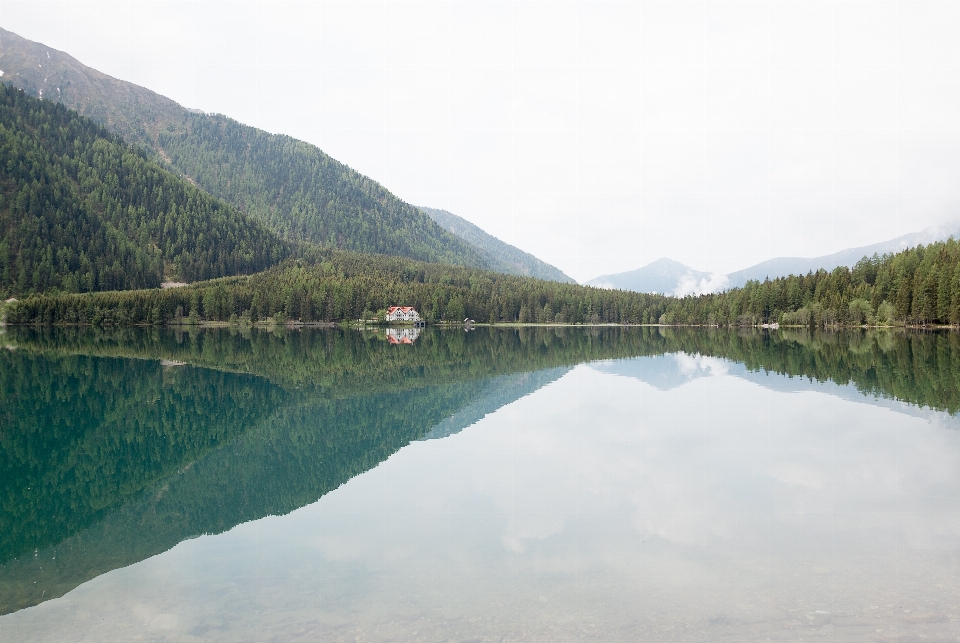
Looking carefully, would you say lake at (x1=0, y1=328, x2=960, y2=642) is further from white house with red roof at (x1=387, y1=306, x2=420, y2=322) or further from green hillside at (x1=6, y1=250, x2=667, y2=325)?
white house with red roof at (x1=387, y1=306, x2=420, y2=322)

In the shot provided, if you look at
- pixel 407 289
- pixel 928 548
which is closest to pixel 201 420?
pixel 928 548

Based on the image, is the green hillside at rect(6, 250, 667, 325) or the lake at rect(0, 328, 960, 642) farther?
the green hillside at rect(6, 250, 667, 325)

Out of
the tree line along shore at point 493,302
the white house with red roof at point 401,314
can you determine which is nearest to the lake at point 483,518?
the tree line along shore at point 493,302

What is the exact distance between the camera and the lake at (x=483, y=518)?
9875 mm

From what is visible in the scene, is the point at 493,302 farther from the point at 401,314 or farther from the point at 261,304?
the point at 261,304

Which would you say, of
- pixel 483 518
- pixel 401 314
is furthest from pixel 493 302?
pixel 483 518

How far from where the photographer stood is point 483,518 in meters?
14.7

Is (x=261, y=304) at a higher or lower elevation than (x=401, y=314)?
higher

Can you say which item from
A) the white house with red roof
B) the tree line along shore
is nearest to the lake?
the tree line along shore

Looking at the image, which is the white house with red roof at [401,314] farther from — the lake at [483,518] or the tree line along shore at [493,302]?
the lake at [483,518]

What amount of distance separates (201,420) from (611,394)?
74.1 feet

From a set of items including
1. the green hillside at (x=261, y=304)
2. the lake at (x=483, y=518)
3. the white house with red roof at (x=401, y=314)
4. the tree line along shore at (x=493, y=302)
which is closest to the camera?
the lake at (x=483, y=518)

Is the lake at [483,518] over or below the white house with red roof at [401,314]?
below

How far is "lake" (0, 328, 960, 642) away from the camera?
9.88 metres
